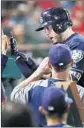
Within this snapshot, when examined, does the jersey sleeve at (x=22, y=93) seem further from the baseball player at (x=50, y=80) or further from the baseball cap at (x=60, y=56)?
the baseball cap at (x=60, y=56)

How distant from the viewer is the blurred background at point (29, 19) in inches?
423

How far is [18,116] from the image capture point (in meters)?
3.60

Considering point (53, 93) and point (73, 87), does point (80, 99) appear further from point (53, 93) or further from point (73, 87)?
point (53, 93)

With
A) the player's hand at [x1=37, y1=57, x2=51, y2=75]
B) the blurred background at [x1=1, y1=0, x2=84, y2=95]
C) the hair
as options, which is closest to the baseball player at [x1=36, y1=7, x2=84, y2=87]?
the player's hand at [x1=37, y1=57, x2=51, y2=75]

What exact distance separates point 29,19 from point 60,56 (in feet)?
21.2

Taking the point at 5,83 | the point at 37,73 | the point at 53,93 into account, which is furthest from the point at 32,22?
the point at 53,93

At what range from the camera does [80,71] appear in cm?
553

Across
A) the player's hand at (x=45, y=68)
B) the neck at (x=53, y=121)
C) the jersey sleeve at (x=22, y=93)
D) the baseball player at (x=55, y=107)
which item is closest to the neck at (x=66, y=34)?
the player's hand at (x=45, y=68)

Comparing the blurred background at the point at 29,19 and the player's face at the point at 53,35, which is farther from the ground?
the blurred background at the point at 29,19

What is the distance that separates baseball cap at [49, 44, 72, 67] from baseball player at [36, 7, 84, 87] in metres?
0.66

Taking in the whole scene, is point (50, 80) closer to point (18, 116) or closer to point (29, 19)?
point (18, 116)

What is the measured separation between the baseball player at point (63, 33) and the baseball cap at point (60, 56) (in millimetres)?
659

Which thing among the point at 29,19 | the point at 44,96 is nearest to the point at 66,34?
the point at 44,96

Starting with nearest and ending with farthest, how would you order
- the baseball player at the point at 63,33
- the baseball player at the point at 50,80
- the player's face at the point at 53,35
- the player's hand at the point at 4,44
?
the baseball player at the point at 50,80 → the player's hand at the point at 4,44 → the baseball player at the point at 63,33 → the player's face at the point at 53,35
